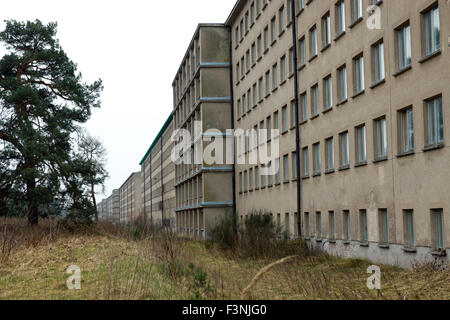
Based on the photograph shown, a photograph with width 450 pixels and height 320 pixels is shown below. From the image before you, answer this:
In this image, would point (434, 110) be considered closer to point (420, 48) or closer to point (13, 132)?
point (420, 48)

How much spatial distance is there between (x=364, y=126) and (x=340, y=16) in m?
5.70

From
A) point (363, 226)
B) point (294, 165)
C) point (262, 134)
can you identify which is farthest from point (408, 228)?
point (262, 134)

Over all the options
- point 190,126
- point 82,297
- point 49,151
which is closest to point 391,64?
point 82,297

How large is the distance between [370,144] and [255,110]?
20900 millimetres

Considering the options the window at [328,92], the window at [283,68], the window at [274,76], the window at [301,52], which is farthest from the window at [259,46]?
the window at [328,92]

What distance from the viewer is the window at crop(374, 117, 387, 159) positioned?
79.8ft

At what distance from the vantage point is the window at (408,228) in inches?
857

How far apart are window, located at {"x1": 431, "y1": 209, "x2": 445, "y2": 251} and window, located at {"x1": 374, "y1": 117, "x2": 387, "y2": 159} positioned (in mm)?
4448

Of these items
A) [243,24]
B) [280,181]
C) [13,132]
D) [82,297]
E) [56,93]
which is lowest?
[82,297]

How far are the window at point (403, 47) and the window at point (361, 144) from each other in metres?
4.22

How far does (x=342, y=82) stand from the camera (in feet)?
94.8

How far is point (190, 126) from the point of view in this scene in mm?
66875

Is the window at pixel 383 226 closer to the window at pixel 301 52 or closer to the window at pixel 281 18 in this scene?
the window at pixel 301 52

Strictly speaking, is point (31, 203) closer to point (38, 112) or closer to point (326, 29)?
point (38, 112)
